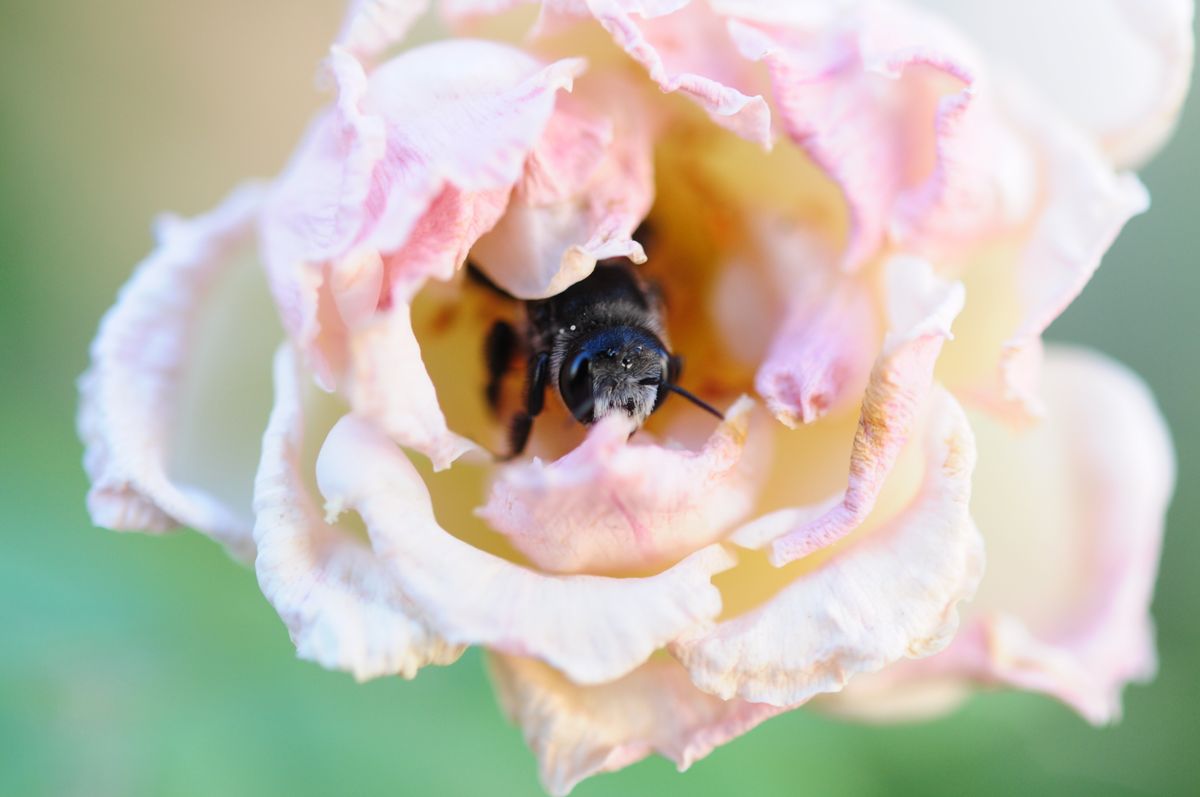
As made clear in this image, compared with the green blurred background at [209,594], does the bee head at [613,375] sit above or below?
above

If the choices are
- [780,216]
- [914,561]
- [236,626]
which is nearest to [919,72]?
[780,216]

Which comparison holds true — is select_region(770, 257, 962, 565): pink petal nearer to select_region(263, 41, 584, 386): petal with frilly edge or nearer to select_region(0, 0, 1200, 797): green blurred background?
select_region(263, 41, 584, 386): petal with frilly edge

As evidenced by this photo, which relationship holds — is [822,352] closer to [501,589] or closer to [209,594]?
[501,589]

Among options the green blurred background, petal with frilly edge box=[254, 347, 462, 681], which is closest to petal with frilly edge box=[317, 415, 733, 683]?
petal with frilly edge box=[254, 347, 462, 681]

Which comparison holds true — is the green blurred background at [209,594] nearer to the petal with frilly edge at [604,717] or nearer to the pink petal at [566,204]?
the petal with frilly edge at [604,717]

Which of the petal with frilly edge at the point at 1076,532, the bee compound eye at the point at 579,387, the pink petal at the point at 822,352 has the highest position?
the pink petal at the point at 822,352

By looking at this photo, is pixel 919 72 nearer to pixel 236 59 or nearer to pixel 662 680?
pixel 662 680

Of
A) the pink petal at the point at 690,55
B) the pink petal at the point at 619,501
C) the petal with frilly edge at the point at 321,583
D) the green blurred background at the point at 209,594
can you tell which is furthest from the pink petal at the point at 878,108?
Answer: the green blurred background at the point at 209,594

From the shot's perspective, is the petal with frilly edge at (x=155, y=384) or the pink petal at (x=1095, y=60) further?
the pink petal at (x=1095, y=60)
